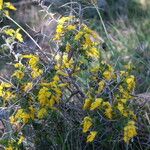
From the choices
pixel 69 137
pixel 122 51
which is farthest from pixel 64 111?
pixel 122 51

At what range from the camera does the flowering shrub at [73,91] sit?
2.25 metres

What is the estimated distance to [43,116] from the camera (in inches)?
92.4

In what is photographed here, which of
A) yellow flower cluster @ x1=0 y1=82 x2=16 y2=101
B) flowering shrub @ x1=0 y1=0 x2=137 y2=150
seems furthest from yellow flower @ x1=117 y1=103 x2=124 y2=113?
yellow flower cluster @ x1=0 y1=82 x2=16 y2=101

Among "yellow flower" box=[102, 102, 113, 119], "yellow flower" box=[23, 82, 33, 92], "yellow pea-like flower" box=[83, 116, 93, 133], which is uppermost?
"yellow flower" box=[23, 82, 33, 92]

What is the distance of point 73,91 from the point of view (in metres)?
2.48

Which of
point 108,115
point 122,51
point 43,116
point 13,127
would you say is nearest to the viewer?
point 108,115

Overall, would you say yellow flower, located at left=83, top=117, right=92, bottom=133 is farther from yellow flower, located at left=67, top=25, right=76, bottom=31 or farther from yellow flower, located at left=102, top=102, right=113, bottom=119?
yellow flower, located at left=67, top=25, right=76, bottom=31

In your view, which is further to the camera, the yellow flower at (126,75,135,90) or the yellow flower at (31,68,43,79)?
the yellow flower at (31,68,43,79)

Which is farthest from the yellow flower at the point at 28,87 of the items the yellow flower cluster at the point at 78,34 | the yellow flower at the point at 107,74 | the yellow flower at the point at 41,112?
the yellow flower at the point at 107,74

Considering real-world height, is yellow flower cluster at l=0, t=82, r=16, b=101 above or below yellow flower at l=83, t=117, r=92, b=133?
above

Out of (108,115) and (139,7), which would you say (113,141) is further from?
(139,7)

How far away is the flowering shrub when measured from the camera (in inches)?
88.5

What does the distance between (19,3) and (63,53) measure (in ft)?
8.34

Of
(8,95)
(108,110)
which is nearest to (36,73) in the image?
(8,95)
